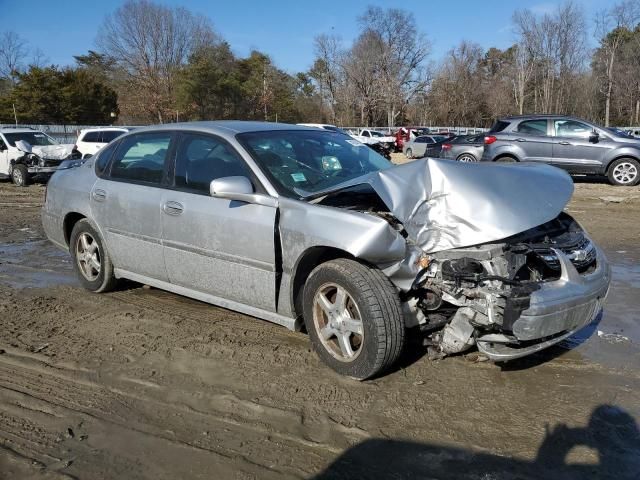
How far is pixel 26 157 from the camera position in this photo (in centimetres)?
1634

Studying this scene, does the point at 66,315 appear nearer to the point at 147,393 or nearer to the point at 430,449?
the point at 147,393

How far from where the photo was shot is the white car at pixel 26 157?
16.3m

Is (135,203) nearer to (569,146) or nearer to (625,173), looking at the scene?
(569,146)

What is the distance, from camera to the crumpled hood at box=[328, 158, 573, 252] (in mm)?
3439

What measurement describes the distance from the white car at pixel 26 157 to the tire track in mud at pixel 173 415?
13961 millimetres

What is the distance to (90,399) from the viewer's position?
11.3 ft

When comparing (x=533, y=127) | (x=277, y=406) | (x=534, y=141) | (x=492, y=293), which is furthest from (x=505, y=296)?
(x=533, y=127)

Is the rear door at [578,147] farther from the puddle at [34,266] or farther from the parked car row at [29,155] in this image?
the parked car row at [29,155]

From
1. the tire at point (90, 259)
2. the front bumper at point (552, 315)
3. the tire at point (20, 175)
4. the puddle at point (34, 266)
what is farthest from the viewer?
the tire at point (20, 175)

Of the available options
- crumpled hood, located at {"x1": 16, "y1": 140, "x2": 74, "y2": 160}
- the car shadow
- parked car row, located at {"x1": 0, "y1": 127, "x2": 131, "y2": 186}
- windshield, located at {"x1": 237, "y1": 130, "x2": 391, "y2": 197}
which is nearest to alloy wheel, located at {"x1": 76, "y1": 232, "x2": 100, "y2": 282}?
windshield, located at {"x1": 237, "y1": 130, "x2": 391, "y2": 197}

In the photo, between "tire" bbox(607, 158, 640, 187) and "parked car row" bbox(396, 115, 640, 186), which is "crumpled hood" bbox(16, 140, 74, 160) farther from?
"tire" bbox(607, 158, 640, 187)

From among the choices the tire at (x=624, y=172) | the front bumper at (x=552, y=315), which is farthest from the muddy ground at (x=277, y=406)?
the tire at (x=624, y=172)

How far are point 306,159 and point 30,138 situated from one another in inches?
614

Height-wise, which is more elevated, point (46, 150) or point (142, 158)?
point (46, 150)
